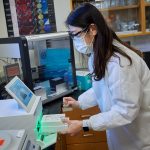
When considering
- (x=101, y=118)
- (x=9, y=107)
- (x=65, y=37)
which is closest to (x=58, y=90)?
(x=65, y=37)

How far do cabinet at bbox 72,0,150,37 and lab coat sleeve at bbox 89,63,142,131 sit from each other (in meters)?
1.48

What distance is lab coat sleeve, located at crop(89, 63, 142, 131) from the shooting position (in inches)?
47.6

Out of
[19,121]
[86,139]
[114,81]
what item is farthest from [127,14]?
[19,121]

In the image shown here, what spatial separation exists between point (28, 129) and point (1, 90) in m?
0.67

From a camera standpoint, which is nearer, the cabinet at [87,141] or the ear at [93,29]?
the ear at [93,29]

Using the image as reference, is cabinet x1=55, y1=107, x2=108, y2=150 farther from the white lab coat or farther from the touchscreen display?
the touchscreen display

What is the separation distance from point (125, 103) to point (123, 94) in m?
0.05

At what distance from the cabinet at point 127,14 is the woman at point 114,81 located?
1.35m

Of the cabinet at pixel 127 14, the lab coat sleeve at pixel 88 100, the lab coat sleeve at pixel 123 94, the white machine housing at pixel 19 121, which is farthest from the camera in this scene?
the cabinet at pixel 127 14


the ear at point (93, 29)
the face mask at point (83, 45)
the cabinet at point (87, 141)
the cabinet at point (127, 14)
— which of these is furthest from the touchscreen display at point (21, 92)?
the cabinet at point (127, 14)

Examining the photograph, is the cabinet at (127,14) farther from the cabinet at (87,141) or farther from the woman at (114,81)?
the woman at (114,81)

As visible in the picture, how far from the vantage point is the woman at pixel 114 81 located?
122cm

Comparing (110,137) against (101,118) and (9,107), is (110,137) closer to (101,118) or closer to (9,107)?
(101,118)

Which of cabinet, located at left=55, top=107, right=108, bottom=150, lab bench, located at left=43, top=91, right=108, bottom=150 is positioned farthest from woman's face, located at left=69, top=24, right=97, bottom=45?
cabinet, located at left=55, top=107, right=108, bottom=150
